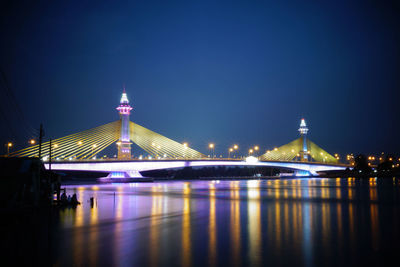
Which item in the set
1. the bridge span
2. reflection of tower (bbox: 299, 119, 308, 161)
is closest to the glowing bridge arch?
the bridge span

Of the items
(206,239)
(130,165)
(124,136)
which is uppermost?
(124,136)

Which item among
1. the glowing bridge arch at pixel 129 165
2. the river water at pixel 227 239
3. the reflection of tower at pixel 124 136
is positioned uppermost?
the reflection of tower at pixel 124 136

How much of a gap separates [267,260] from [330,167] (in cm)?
11569

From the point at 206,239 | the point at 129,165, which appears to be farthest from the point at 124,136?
the point at 206,239

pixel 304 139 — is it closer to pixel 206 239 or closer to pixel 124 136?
pixel 124 136

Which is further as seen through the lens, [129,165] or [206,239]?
[129,165]

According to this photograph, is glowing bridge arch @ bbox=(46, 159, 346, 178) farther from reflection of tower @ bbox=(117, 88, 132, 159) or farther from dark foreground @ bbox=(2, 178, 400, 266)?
dark foreground @ bbox=(2, 178, 400, 266)

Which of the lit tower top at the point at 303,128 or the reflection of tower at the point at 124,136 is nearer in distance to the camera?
the reflection of tower at the point at 124,136

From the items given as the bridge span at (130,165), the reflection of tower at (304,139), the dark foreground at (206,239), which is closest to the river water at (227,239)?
the dark foreground at (206,239)

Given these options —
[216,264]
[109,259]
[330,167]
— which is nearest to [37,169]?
[109,259]

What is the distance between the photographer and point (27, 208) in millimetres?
18984

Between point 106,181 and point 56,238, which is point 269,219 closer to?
point 56,238

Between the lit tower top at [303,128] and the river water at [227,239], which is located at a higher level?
the lit tower top at [303,128]

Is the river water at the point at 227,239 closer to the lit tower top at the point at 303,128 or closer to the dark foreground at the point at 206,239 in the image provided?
the dark foreground at the point at 206,239
